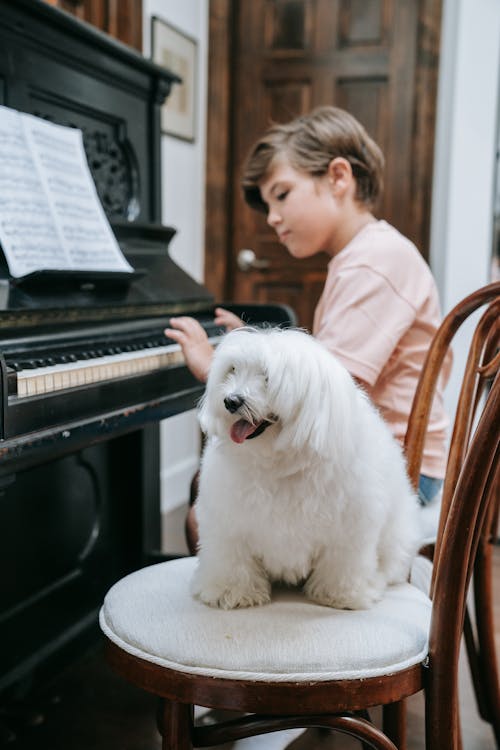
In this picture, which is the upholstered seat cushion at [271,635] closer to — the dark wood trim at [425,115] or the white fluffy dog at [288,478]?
the white fluffy dog at [288,478]

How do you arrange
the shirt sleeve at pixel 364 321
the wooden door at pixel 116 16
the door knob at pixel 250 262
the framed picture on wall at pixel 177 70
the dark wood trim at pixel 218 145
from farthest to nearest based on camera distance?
the door knob at pixel 250 262, the dark wood trim at pixel 218 145, the framed picture on wall at pixel 177 70, the wooden door at pixel 116 16, the shirt sleeve at pixel 364 321

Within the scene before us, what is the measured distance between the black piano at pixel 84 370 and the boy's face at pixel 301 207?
0.35 m

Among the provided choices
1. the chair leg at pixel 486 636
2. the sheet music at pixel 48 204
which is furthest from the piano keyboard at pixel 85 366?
the chair leg at pixel 486 636

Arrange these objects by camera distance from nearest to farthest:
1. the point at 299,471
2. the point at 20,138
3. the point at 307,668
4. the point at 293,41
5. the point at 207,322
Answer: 1. the point at 307,668
2. the point at 299,471
3. the point at 20,138
4. the point at 207,322
5. the point at 293,41

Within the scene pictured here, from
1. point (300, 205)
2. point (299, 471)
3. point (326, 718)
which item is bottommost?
point (326, 718)

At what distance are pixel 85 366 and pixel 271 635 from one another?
62cm

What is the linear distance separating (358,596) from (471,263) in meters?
2.83

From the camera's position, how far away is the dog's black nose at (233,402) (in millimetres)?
1059

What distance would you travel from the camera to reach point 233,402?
1.06 m

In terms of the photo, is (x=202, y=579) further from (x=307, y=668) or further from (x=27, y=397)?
(x=27, y=397)

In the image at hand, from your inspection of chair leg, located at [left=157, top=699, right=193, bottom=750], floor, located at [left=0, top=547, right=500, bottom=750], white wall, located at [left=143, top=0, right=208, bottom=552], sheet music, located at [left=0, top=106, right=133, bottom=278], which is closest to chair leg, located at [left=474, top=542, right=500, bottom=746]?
floor, located at [left=0, top=547, right=500, bottom=750]

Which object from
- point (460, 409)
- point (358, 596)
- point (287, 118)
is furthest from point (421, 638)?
point (287, 118)

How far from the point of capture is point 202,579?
1.19 m

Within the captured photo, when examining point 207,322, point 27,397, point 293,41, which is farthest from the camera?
point 293,41
